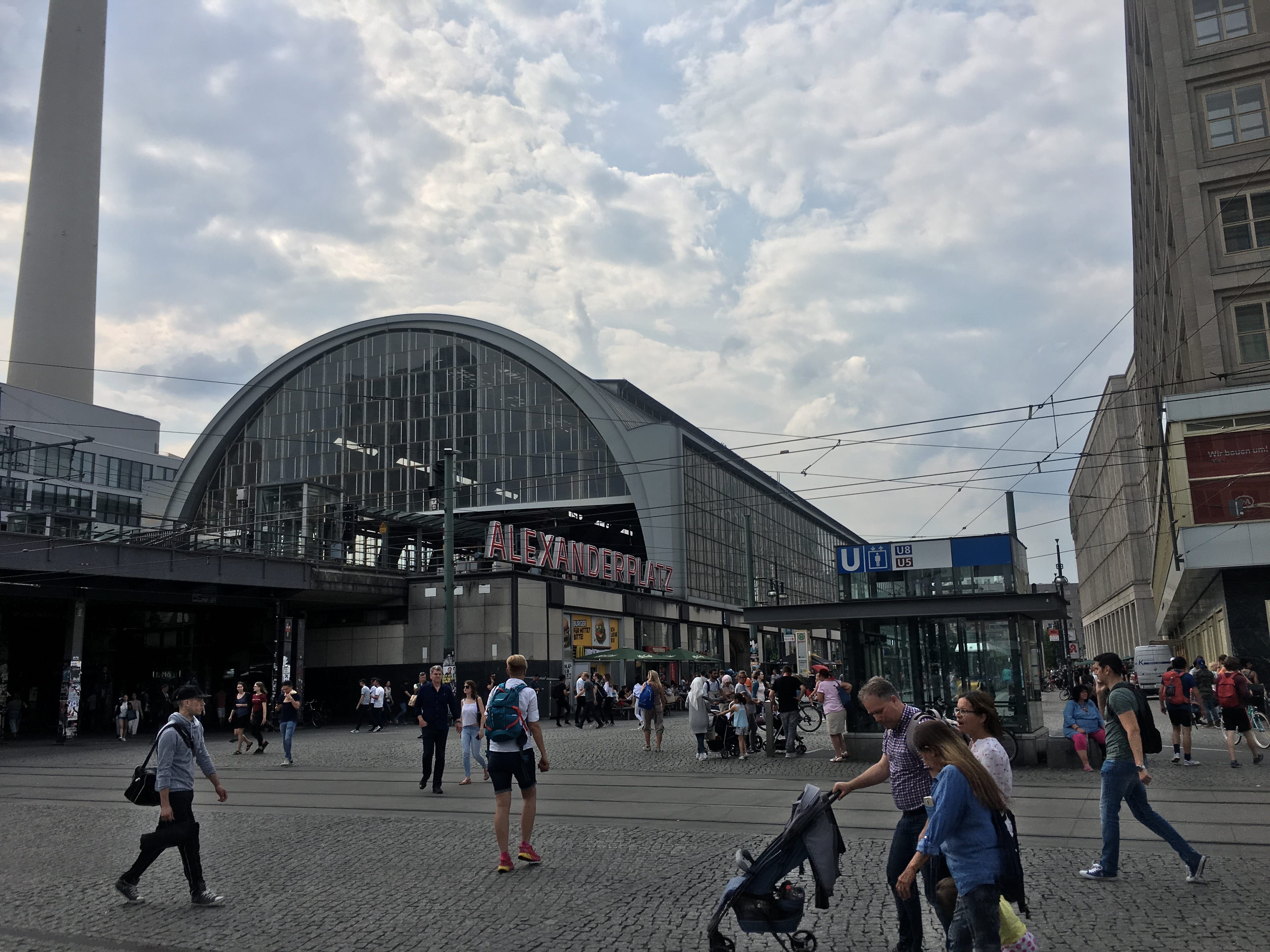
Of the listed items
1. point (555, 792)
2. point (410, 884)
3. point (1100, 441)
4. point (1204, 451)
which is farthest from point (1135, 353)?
point (410, 884)

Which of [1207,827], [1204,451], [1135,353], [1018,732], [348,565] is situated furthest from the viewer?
[1135,353]

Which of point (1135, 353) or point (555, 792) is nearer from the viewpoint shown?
point (555, 792)

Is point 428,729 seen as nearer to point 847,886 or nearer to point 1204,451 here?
point 847,886

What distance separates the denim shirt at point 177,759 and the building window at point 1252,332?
33242 mm

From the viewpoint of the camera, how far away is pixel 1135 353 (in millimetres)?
68938

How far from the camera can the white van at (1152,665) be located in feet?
140

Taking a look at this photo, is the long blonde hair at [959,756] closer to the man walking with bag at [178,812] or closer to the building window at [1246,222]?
the man walking with bag at [178,812]

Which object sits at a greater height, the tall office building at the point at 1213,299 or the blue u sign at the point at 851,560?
the tall office building at the point at 1213,299

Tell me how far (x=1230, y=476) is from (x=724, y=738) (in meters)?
18.7

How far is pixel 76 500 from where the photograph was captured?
7100 centimetres

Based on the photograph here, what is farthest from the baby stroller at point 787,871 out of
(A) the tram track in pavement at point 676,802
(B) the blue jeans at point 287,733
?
(B) the blue jeans at point 287,733

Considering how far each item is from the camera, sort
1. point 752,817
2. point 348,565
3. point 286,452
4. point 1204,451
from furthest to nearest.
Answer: point 286,452 < point 348,565 < point 1204,451 < point 752,817

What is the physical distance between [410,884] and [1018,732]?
Answer: 39.4ft

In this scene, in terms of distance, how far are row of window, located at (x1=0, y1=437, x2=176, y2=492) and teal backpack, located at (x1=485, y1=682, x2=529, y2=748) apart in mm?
61212
